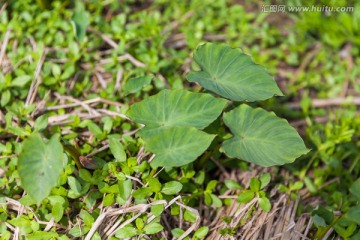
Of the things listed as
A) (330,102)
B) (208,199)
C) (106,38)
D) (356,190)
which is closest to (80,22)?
(106,38)

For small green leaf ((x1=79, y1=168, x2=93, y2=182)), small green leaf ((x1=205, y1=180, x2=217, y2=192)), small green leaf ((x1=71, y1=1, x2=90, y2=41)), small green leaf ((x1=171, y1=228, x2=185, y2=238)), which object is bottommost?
small green leaf ((x1=171, y1=228, x2=185, y2=238))

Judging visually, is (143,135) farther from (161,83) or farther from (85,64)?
(85,64)

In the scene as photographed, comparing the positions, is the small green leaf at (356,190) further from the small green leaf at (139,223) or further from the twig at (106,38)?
the twig at (106,38)

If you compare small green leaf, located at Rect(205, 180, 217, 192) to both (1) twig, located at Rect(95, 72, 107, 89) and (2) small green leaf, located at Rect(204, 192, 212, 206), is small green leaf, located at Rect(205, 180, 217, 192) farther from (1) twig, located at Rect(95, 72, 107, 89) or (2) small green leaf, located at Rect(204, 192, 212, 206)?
(1) twig, located at Rect(95, 72, 107, 89)

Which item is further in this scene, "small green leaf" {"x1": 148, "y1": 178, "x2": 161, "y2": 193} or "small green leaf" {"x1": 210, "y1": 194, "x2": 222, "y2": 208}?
"small green leaf" {"x1": 210, "y1": 194, "x2": 222, "y2": 208}

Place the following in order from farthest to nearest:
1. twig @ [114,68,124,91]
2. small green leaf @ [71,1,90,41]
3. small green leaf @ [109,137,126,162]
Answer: small green leaf @ [71,1,90,41] → twig @ [114,68,124,91] → small green leaf @ [109,137,126,162]
